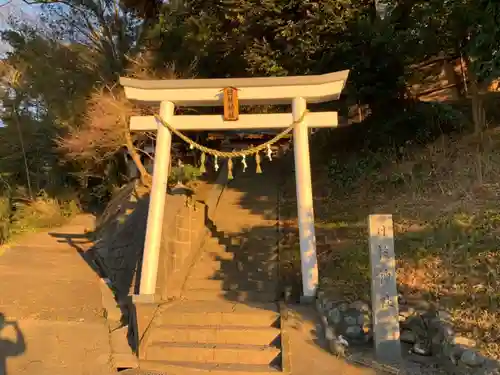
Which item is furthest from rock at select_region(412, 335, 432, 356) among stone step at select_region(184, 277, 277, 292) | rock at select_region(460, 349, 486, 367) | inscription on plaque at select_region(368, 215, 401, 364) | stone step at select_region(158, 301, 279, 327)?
stone step at select_region(184, 277, 277, 292)

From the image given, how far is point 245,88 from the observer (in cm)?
830

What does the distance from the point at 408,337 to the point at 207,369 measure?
96.0 inches

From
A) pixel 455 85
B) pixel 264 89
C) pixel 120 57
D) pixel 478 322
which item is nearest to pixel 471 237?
pixel 478 322

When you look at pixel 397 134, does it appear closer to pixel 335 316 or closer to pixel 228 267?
pixel 228 267

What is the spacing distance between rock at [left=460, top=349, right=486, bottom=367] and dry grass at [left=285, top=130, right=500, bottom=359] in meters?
0.19

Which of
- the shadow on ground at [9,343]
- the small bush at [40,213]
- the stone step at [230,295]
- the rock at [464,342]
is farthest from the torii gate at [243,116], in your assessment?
the small bush at [40,213]

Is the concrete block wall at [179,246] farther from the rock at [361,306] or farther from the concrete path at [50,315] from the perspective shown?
the rock at [361,306]

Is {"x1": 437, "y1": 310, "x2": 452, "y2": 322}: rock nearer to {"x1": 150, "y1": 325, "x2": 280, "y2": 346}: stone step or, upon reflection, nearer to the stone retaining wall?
the stone retaining wall

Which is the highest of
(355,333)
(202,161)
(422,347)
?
(202,161)

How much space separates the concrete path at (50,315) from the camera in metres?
6.32

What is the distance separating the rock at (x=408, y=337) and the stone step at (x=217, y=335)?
60.6 inches

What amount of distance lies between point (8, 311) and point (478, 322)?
6.63 meters

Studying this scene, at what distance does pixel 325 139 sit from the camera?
14.0 meters

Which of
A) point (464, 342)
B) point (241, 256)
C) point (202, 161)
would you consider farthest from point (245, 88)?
point (464, 342)
